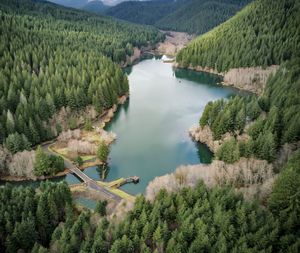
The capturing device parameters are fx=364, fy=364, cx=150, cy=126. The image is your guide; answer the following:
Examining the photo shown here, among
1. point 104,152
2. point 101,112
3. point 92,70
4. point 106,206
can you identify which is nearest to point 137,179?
point 104,152

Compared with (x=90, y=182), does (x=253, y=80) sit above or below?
above

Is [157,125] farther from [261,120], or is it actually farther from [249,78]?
[249,78]

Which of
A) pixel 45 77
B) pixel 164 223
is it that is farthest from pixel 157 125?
pixel 164 223

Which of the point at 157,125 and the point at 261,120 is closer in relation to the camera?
the point at 261,120

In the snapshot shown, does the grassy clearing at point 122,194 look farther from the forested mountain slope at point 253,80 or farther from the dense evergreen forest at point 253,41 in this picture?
the dense evergreen forest at point 253,41

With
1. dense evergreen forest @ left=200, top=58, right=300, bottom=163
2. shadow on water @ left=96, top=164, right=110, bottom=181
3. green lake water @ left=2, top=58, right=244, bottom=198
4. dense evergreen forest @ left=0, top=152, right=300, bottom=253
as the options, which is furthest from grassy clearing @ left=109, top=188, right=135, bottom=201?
dense evergreen forest @ left=200, top=58, right=300, bottom=163

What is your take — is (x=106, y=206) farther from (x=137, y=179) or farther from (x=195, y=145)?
(x=195, y=145)

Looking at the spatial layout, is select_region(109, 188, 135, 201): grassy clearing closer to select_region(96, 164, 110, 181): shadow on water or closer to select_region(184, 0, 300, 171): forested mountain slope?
select_region(96, 164, 110, 181): shadow on water
